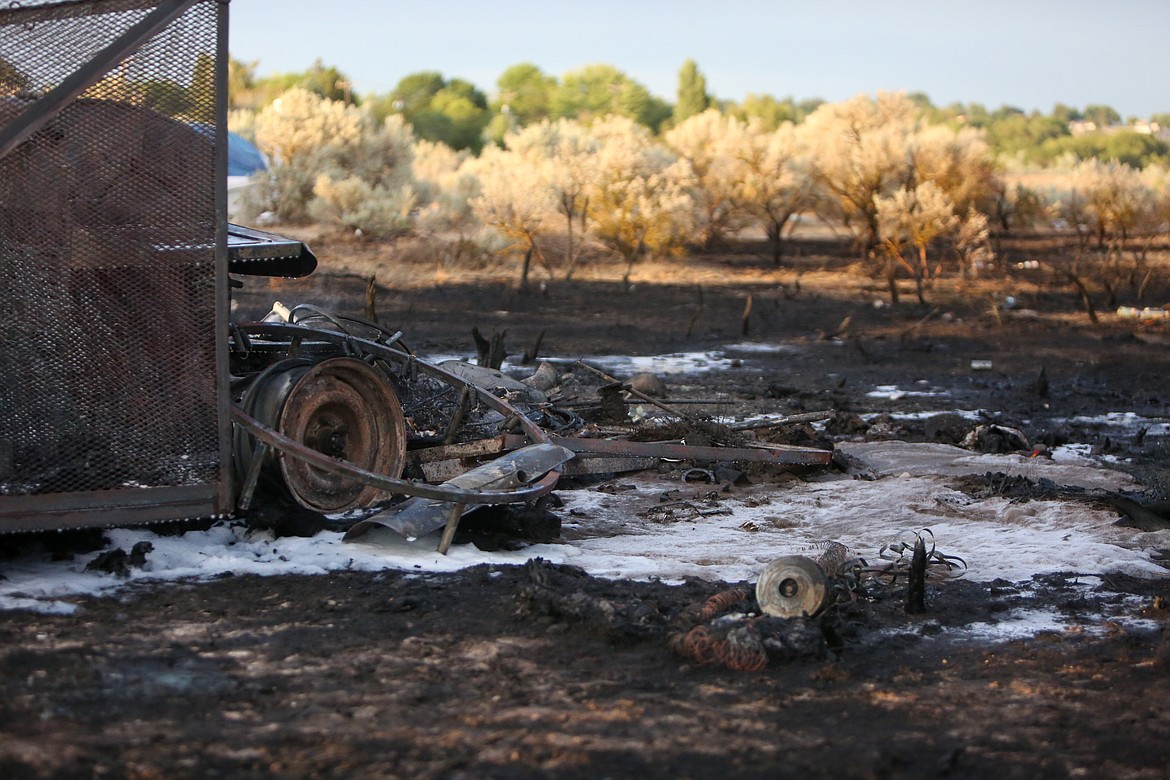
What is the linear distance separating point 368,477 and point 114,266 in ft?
5.77

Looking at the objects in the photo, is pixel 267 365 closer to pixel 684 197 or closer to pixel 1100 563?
pixel 1100 563

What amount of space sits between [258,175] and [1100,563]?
1273 inches

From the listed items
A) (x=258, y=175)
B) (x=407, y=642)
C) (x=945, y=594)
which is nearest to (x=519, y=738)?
(x=407, y=642)

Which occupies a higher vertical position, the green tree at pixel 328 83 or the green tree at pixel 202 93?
the green tree at pixel 328 83

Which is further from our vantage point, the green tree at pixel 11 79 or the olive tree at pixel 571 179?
the olive tree at pixel 571 179

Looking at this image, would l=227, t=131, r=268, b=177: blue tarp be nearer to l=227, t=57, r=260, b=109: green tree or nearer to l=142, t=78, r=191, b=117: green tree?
l=227, t=57, r=260, b=109: green tree

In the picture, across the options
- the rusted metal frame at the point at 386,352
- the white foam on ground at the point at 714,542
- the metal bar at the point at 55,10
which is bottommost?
the white foam on ground at the point at 714,542

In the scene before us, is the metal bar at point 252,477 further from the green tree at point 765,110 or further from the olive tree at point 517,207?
the green tree at point 765,110

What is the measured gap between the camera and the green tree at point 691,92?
95325 millimetres

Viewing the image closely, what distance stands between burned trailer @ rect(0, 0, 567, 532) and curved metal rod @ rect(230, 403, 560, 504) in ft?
0.07

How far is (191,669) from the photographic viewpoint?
529 centimetres

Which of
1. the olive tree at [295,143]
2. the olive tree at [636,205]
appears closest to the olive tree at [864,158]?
the olive tree at [636,205]

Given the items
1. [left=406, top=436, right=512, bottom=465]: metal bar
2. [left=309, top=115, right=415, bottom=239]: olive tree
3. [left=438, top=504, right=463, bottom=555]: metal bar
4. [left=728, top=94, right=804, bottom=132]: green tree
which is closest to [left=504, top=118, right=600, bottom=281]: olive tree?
[left=309, top=115, right=415, bottom=239]: olive tree

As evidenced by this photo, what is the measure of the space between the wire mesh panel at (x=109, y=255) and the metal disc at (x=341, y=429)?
948 millimetres
